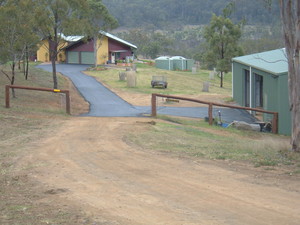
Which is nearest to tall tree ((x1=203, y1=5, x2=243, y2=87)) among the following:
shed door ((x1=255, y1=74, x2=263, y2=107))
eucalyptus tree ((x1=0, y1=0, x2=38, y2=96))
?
shed door ((x1=255, y1=74, x2=263, y2=107))

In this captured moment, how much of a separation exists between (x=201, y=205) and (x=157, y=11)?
16134 centimetres

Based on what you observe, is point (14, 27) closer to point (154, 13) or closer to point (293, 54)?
point (293, 54)

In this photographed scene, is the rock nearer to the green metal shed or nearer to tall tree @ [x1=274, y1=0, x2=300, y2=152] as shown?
the green metal shed

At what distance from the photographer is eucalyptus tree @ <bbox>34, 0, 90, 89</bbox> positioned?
26375 mm

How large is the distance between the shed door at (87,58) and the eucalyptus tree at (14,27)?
133 feet

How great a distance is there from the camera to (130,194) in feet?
24.0

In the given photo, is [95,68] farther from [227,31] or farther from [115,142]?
[115,142]

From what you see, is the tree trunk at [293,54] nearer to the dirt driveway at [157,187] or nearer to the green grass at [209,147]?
the green grass at [209,147]

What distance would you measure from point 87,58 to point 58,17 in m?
38.2

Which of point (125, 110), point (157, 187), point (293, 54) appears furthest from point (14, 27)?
point (157, 187)

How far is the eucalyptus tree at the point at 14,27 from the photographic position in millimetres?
23109

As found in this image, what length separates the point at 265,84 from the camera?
22984mm

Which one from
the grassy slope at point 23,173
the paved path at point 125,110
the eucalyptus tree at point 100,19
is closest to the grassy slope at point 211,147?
the grassy slope at point 23,173

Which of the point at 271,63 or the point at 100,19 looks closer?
the point at 271,63
